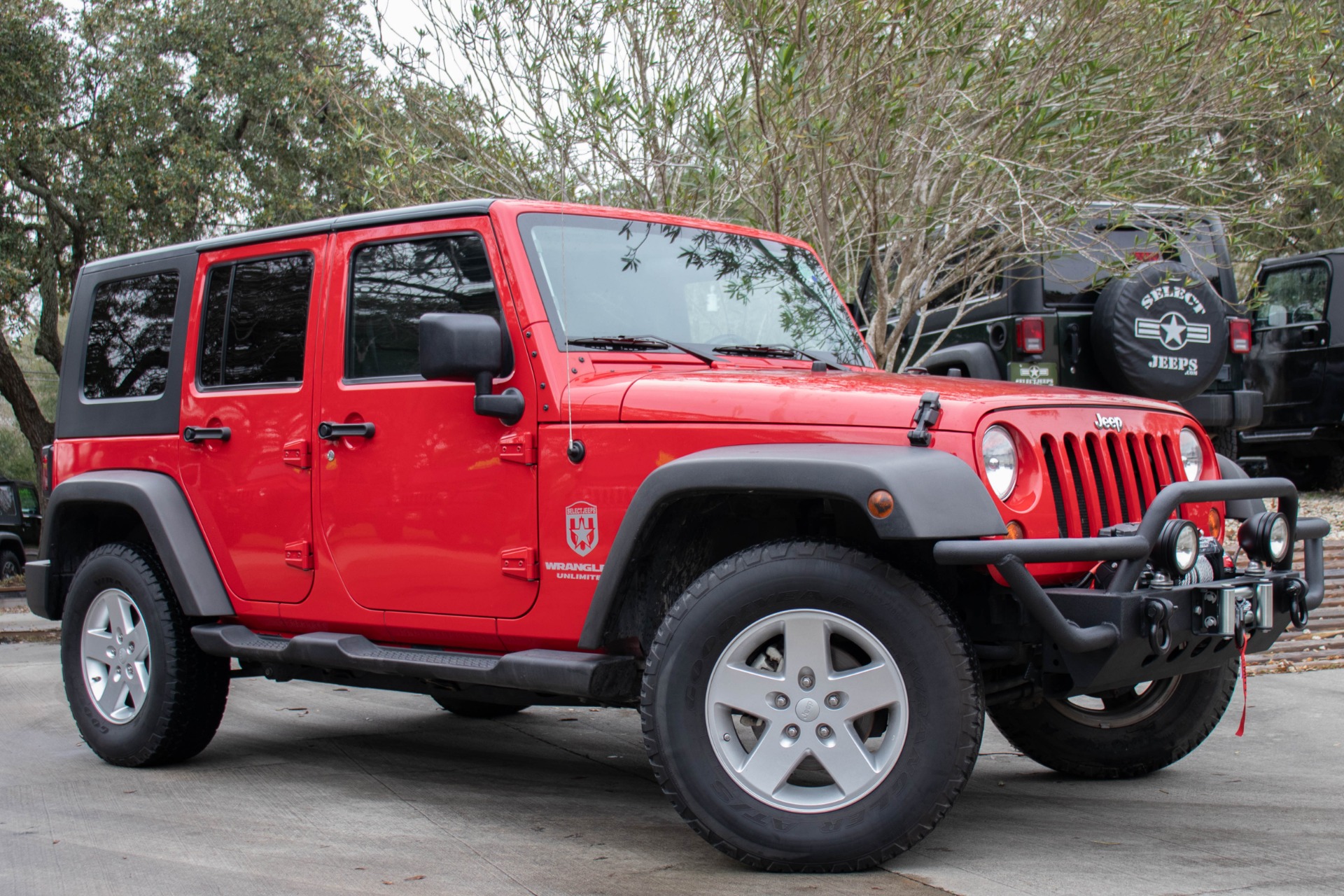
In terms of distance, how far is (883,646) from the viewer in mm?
3600

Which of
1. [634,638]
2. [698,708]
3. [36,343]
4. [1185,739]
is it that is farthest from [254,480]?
[36,343]

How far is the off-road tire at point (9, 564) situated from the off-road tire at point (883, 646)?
19469 mm

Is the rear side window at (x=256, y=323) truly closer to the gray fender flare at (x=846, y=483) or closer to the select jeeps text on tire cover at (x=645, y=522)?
the select jeeps text on tire cover at (x=645, y=522)

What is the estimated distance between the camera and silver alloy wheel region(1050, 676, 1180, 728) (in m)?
4.91

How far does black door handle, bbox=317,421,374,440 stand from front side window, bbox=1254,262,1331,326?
11.3m

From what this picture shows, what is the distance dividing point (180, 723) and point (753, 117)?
15.9ft

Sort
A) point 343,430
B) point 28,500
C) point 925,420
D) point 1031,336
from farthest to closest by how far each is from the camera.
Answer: point 28,500 < point 1031,336 < point 343,430 < point 925,420

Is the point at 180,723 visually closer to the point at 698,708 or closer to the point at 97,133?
the point at 698,708

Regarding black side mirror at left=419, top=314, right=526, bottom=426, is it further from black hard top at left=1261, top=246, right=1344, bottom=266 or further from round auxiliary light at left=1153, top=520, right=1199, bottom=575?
black hard top at left=1261, top=246, right=1344, bottom=266

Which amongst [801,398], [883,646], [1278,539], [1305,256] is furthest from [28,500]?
[1278,539]

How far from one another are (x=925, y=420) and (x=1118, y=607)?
2.27ft

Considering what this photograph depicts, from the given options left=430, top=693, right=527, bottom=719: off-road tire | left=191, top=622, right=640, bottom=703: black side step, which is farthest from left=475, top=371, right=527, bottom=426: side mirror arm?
left=430, top=693, right=527, bottom=719: off-road tire

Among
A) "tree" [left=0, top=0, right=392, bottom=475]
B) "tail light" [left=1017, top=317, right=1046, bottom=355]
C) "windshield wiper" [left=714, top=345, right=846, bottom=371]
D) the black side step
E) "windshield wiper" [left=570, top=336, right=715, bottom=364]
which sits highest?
"tree" [left=0, top=0, right=392, bottom=475]

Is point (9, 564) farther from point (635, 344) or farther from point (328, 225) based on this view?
point (635, 344)
